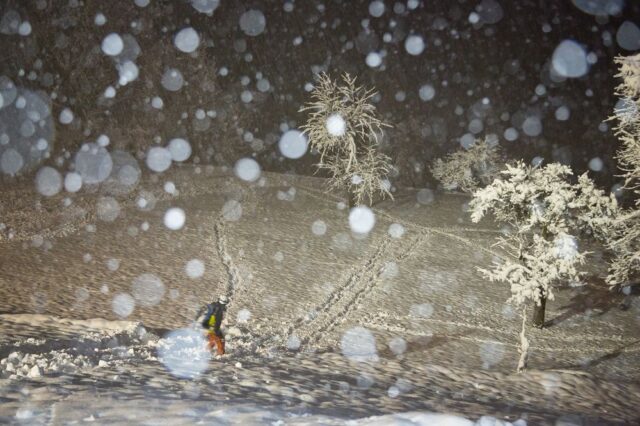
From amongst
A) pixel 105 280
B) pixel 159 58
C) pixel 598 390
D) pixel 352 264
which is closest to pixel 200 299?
pixel 105 280

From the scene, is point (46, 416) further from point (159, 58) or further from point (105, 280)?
point (159, 58)

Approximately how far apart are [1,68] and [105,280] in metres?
21.1

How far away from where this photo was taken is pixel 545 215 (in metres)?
18.1

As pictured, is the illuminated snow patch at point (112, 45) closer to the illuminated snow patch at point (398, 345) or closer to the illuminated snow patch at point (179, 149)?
the illuminated snow patch at point (179, 149)

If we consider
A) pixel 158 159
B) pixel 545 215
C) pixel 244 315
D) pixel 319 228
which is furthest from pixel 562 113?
pixel 244 315

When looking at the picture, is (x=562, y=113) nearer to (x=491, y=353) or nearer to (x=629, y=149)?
(x=629, y=149)

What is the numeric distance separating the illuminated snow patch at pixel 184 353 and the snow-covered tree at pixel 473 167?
146 ft

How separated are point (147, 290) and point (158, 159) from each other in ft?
95.7

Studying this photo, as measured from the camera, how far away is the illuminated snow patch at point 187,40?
39.6 metres

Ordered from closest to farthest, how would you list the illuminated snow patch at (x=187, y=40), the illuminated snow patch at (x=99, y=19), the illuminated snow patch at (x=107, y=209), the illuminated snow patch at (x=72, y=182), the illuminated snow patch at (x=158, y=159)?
the illuminated snow patch at (x=107, y=209) → the illuminated snow patch at (x=99, y=19) → the illuminated snow patch at (x=72, y=182) → the illuminated snow patch at (x=187, y=40) → the illuminated snow patch at (x=158, y=159)

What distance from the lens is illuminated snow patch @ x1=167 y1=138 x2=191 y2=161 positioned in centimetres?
4675

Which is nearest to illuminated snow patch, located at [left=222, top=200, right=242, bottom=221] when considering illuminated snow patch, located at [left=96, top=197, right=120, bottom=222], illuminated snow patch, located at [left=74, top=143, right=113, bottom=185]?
illuminated snow patch, located at [left=96, top=197, right=120, bottom=222]

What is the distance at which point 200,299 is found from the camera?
1827 cm

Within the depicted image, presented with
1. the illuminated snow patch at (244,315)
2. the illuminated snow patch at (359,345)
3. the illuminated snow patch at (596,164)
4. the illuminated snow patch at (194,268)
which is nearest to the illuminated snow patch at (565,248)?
the illuminated snow patch at (359,345)
